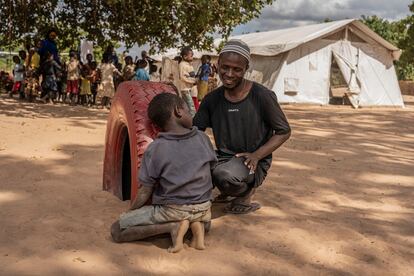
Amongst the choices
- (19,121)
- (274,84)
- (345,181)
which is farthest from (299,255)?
(274,84)

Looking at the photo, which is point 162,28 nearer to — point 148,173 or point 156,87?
point 156,87

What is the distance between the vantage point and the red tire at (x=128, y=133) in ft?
11.3

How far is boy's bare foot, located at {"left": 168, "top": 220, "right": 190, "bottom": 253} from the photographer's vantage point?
302 cm

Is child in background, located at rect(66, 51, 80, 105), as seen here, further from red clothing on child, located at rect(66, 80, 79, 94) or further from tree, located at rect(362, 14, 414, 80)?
tree, located at rect(362, 14, 414, 80)

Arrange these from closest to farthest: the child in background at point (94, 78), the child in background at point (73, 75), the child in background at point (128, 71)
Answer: the child in background at point (128, 71) → the child in background at point (73, 75) → the child in background at point (94, 78)

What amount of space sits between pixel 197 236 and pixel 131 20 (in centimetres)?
956

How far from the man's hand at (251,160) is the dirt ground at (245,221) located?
0.42 m

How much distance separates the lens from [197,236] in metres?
3.10

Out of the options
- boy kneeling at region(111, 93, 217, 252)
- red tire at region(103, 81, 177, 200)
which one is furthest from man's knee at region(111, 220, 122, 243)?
red tire at region(103, 81, 177, 200)

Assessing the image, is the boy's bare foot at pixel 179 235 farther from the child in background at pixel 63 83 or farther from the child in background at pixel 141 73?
the child in background at pixel 63 83

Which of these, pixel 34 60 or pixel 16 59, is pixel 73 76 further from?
pixel 16 59

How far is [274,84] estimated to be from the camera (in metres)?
16.3

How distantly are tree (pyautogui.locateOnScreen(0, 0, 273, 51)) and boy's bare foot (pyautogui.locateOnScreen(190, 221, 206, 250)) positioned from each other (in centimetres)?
616

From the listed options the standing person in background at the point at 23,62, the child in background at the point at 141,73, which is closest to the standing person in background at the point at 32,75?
the standing person in background at the point at 23,62
